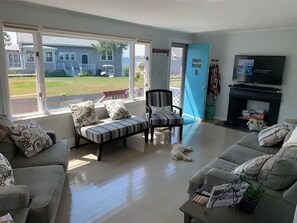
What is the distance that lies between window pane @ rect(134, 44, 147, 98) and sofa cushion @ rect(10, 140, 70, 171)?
261cm

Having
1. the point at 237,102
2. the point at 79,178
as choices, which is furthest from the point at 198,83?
the point at 79,178

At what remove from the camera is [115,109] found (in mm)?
4086

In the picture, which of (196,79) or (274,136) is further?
(196,79)

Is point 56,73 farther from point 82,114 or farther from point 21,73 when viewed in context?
point 82,114

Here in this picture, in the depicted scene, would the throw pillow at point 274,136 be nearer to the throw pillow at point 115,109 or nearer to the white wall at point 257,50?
the white wall at point 257,50

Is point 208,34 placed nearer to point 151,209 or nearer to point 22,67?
point 22,67

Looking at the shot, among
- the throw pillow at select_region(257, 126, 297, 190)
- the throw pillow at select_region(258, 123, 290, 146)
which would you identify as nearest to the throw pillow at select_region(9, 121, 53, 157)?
the throw pillow at select_region(257, 126, 297, 190)

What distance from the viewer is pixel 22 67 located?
3.18 meters

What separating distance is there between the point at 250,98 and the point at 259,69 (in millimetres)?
679

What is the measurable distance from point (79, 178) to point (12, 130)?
0.99m

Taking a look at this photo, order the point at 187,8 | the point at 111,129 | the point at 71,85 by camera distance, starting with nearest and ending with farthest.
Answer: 1. the point at 187,8
2. the point at 111,129
3. the point at 71,85

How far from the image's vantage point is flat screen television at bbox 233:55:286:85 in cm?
477

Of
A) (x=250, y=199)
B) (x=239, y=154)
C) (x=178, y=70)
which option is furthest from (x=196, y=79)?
(x=250, y=199)

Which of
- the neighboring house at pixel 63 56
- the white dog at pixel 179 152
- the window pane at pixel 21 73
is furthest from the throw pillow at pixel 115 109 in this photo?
the window pane at pixel 21 73
